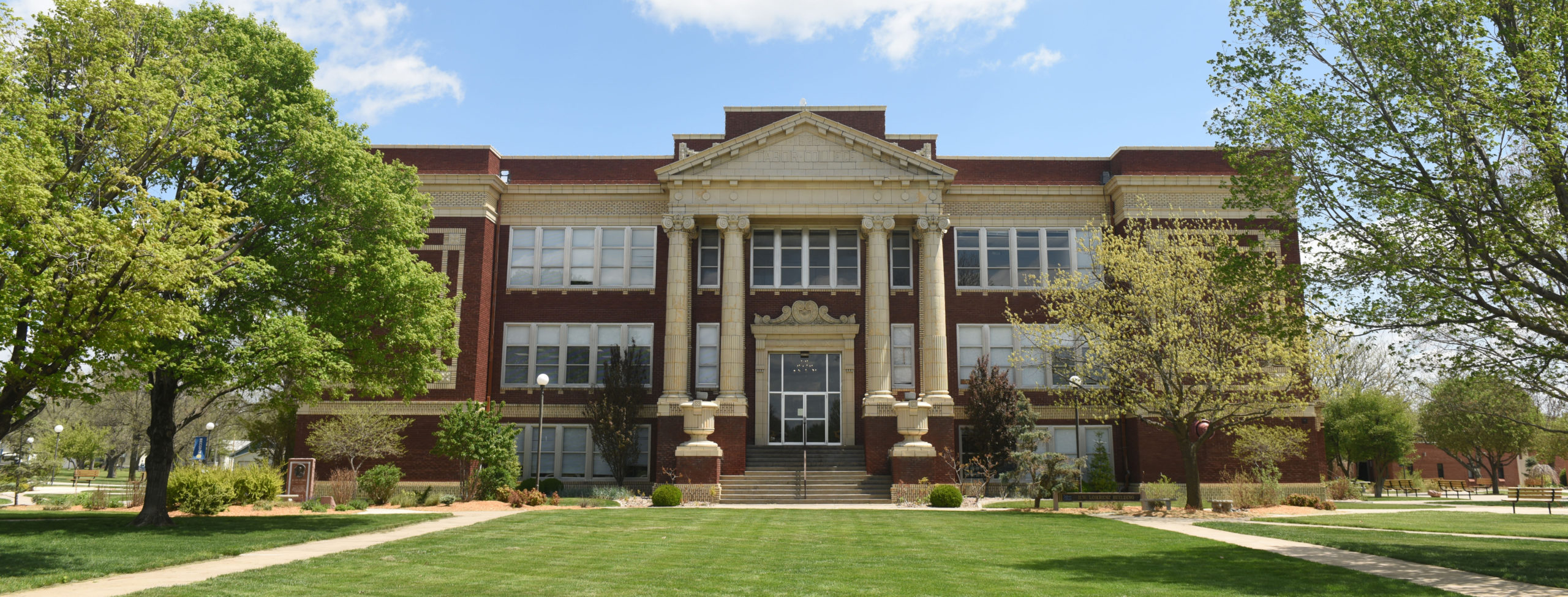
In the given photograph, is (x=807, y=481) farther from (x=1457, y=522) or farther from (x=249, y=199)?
(x=249, y=199)

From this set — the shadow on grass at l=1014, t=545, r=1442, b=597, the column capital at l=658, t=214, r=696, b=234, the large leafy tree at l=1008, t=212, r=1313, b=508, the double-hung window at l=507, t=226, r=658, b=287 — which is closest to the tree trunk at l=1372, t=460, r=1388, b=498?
the large leafy tree at l=1008, t=212, r=1313, b=508

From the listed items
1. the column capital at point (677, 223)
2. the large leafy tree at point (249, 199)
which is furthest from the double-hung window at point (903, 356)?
the large leafy tree at point (249, 199)

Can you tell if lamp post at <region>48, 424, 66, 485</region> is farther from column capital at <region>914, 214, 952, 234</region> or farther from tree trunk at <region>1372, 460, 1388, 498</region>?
tree trunk at <region>1372, 460, 1388, 498</region>

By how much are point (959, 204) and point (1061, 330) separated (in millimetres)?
7923

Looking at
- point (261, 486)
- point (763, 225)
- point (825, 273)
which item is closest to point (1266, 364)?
point (825, 273)

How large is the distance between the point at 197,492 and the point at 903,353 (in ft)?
70.0

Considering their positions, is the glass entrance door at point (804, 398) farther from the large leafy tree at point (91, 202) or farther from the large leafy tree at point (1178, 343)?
the large leafy tree at point (91, 202)

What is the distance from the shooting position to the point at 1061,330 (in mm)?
28906

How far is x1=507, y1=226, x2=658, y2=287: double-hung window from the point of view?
35.0m

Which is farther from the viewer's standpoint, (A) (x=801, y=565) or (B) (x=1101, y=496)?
(B) (x=1101, y=496)

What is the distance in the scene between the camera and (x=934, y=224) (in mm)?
33000

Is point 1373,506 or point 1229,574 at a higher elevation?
point 1229,574

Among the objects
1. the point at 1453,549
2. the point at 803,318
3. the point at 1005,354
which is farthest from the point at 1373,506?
the point at 803,318

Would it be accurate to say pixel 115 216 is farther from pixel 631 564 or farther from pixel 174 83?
pixel 631 564
